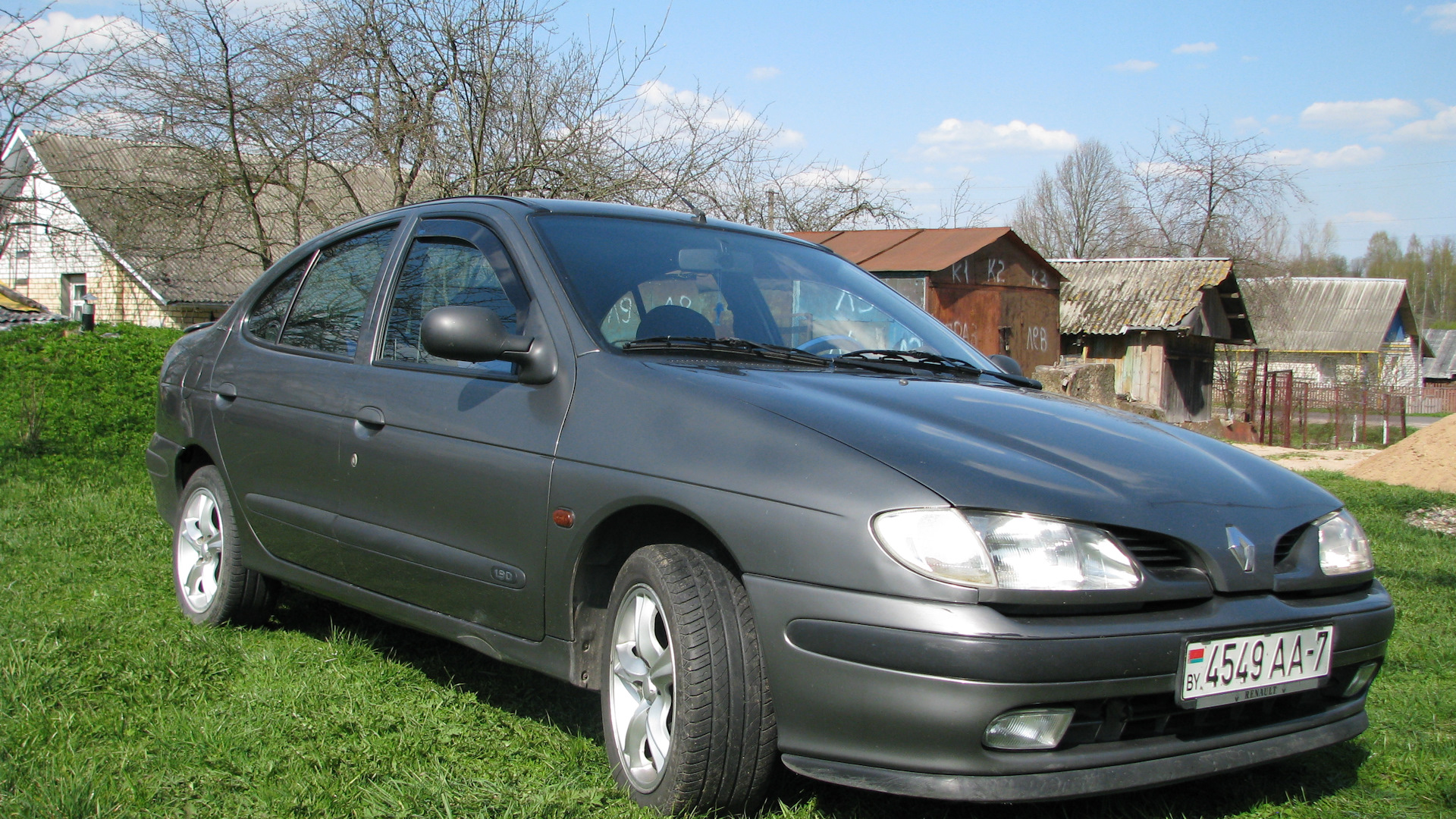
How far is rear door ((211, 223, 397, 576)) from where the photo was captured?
3.72 meters

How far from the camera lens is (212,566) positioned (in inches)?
175

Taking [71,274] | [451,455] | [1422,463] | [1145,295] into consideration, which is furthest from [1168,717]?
[71,274]

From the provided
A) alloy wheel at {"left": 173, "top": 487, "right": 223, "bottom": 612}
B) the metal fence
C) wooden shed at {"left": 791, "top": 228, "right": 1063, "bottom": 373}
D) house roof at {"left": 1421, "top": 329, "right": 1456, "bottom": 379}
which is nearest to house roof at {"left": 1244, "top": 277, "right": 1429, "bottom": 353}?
house roof at {"left": 1421, "top": 329, "right": 1456, "bottom": 379}

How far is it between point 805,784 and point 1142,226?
43561 mm

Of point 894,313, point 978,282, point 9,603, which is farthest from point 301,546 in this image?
point 978,282

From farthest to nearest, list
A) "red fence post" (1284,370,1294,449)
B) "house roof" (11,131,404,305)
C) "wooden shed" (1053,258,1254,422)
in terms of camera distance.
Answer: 1. "wooden shed" (1053,258,1254,422)
2. "red fence post" (1284,370,1294,449)
3. "house roof" (11,131,404,305)

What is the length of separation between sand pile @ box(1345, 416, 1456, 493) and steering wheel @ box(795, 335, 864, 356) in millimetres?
9043

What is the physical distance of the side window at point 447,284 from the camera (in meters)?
3.39

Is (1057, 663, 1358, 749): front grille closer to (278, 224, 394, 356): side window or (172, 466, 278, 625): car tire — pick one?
(278, 224, 394, 356): side window

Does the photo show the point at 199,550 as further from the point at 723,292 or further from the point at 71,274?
the point at 71,274

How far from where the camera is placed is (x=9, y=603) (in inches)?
179

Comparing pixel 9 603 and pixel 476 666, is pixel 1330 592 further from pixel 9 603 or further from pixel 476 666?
pixel 9 603

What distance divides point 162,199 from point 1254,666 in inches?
485

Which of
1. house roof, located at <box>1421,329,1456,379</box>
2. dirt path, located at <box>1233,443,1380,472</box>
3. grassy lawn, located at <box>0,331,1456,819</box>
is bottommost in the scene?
house roof, located at <box>1421,329,1456,379</box>
